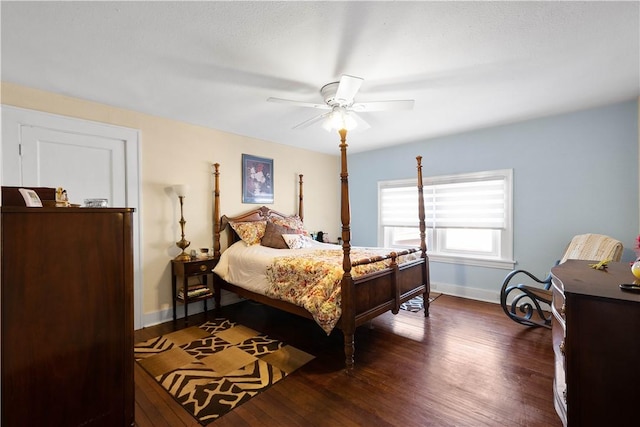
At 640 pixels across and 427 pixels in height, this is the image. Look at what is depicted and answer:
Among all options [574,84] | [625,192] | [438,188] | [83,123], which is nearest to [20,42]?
[83,123]

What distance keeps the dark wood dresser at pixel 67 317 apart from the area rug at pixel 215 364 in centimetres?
59

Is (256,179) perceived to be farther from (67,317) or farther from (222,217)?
(67,317)

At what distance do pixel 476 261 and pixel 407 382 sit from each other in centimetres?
259

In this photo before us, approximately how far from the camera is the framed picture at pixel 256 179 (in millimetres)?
4164

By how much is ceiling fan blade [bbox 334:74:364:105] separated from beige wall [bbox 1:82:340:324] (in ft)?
6.22

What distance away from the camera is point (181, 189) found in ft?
10.8

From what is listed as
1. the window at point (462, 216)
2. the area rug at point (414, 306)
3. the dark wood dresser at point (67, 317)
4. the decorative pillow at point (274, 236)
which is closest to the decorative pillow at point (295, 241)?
the decorative pillow at point (274, 236)

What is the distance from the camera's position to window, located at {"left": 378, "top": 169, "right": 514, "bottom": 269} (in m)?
3.84

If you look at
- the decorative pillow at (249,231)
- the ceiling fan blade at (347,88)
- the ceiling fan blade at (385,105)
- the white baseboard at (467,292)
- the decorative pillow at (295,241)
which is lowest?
the white baseboard at (467,292)

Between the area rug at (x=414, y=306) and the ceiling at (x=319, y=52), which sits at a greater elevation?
the ceiling at (x=319, y=52)

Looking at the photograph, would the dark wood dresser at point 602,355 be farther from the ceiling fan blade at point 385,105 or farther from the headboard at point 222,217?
the headboard at point 222,217

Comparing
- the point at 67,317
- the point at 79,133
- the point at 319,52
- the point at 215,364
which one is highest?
the point at 319,52

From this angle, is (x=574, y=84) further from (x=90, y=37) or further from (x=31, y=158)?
(x=31, y=158)

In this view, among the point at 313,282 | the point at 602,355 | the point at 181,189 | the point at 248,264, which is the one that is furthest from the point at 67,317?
the point at 602,355
